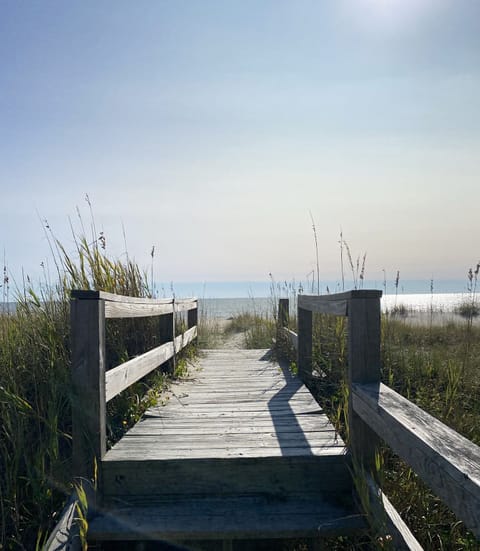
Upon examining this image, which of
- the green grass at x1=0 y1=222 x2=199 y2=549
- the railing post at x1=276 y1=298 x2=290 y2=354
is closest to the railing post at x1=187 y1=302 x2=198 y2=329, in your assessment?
the railing post at x1=276 y1=298 x2=290 y2=354

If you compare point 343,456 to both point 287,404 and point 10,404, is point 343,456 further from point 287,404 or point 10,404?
point 10,404

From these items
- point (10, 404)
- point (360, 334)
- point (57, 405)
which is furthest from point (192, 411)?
point (360, 334)

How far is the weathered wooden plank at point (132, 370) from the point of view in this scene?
279 centimetres

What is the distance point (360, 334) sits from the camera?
2678 millimetres

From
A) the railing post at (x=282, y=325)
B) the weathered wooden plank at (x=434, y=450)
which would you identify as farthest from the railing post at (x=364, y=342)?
the railing post at (x=282, y=325)

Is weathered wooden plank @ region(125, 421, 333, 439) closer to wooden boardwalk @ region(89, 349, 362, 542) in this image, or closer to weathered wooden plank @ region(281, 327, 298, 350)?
wooden boardwalk @ region(89, 349, 362, 542)

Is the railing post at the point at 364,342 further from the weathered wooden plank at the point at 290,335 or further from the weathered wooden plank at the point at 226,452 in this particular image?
the weathered wooden plank at the point at 290,335

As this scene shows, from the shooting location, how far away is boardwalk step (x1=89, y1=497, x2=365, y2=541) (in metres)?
2.27

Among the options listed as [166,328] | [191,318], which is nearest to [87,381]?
[166,328]

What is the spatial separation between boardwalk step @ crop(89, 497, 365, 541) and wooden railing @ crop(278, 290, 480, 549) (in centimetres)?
Answer: 29

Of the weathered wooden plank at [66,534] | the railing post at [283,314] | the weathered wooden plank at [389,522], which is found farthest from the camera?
the railing post at [283,314]

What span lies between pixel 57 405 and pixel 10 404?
0.28m

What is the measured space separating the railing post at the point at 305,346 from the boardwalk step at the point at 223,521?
2.35 metres

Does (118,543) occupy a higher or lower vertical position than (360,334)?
lower
